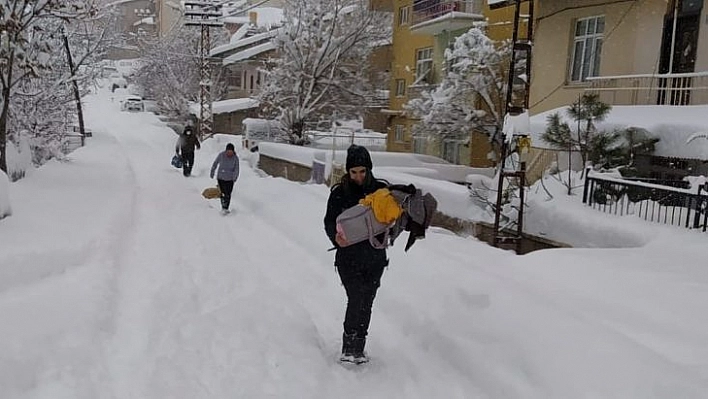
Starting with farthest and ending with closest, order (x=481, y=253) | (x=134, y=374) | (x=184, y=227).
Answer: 1. (x=184, y=227)
2. (x=481, y=253)
3. (x=134, y=374)

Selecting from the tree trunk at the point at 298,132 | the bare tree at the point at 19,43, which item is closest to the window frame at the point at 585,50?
the bare tree at the point at 19,43

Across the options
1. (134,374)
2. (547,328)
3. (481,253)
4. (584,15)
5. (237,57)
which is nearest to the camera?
(134,374)

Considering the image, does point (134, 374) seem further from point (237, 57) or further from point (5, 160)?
point (237, 57)

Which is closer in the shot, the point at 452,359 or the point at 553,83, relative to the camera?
the point at 452,359

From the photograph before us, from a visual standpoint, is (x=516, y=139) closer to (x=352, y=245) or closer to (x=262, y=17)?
(x=352, y=245)

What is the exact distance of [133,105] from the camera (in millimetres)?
57344

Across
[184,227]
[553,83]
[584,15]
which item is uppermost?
[584,15]

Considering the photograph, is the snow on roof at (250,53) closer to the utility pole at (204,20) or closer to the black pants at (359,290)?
the utility pole at (204,20)

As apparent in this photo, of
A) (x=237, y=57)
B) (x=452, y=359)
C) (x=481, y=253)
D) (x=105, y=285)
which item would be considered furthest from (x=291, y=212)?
(x=237, y=57)

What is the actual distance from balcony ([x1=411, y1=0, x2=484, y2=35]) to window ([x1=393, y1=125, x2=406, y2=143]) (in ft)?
17.4

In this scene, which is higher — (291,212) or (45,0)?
(45,0)

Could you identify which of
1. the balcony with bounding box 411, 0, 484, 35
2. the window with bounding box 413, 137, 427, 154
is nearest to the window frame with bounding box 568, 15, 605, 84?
the balcony with bounding box 411, 0, 484, 35

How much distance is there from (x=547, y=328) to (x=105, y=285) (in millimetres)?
4424

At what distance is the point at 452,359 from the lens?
5.16 meters
